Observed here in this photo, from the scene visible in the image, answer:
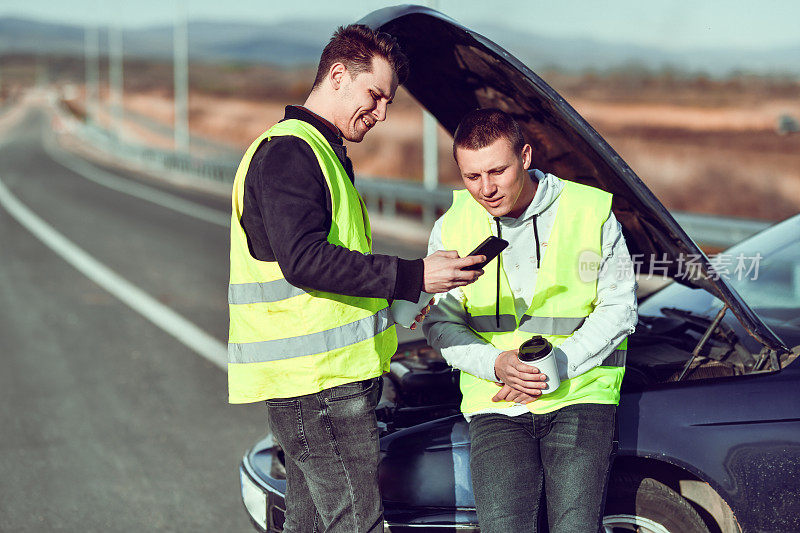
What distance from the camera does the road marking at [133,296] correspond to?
7711 millimetres

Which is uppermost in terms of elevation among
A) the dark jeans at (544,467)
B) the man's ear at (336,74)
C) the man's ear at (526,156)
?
the man's ear at (336,74)

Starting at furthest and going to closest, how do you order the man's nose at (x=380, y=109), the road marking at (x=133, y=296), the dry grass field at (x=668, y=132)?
the dry grass field at (x=668, y=132)
the road marking at (x=133, y=296)
the man's nose at (x=380, y=109)

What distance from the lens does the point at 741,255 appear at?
4.15m

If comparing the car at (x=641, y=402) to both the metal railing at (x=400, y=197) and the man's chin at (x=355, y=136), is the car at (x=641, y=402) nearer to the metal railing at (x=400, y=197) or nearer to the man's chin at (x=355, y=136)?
the man's chin at (x=355, y=136)

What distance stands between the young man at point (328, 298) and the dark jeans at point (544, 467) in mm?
366

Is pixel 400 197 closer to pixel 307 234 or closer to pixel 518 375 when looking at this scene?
pixel 518 375

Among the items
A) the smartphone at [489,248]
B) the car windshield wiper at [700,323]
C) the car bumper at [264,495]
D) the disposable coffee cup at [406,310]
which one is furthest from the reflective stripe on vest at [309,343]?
the car windshield wiper at [700,323]

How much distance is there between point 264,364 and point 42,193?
23343mm

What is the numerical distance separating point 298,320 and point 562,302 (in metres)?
0.96

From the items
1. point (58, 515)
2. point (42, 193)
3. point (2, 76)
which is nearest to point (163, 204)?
point (42, 193)

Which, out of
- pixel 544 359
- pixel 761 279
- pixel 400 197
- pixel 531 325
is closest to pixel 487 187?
pixel 531 325

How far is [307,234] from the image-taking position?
2430 mm

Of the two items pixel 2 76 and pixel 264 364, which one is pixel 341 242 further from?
pixel 2 76

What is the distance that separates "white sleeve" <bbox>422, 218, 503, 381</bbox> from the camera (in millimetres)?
2967
